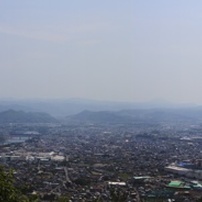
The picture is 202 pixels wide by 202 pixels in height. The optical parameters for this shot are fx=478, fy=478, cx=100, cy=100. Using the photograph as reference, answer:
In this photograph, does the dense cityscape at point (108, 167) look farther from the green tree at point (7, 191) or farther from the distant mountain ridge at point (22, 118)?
the distant mountain ridge at point (22, 118)

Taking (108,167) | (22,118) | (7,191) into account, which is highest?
(7,191)

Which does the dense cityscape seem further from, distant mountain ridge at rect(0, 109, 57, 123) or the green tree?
distant mountain ridge at rect(0, 109, 57, 123)

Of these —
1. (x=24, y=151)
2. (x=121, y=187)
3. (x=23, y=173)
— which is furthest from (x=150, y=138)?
(x=121, y=187)

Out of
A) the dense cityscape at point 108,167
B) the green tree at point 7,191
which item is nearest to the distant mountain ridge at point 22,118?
the dense cityscape at point 108,167

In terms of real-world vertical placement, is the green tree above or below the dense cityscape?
above

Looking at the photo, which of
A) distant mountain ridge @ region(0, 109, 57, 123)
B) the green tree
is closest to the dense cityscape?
the green tree

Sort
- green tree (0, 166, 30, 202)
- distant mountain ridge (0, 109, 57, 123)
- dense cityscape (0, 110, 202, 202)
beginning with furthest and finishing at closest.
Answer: distant mountain ridge (0, 109, 57, 123) → dense cityscape (0, 110, 202, 202) → green tree (0, 166, 30, 202)

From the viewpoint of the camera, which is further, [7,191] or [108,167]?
[108,167]

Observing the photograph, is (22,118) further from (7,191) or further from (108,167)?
(7,191)

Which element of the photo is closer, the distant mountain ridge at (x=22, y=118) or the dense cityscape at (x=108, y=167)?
the dense cityscape at (x=108, y=167)

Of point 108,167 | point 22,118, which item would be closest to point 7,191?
point 108,167

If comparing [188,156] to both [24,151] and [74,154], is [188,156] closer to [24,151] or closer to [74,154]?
[74,154]

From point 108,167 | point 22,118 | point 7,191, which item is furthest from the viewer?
point 22,118
